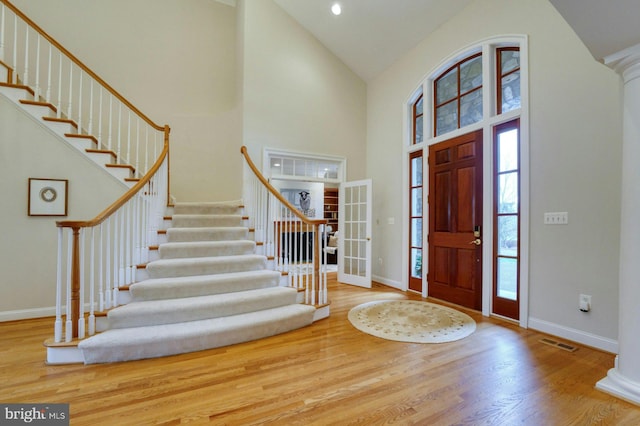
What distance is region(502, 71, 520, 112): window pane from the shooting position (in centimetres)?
321

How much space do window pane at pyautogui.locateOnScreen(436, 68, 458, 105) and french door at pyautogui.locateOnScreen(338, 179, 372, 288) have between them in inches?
65.7

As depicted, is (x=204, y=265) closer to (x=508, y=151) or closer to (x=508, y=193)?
(x=508, y=193)

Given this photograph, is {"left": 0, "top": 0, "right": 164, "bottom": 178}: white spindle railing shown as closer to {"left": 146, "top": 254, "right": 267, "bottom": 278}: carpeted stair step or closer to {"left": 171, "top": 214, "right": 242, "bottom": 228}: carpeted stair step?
{"left": 171, "top": 214, "right": 242, "bottom": 228}: carpeted stair step

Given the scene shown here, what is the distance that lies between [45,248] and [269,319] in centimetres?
281

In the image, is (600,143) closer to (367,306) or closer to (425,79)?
(425,79)

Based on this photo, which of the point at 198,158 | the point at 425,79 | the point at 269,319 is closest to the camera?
the point at 269,319

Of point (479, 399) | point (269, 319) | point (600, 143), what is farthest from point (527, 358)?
point (269, 319)

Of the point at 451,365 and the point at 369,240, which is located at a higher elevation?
the point at 369,240

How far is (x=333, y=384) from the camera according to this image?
6.39ft

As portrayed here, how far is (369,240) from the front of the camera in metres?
4.80

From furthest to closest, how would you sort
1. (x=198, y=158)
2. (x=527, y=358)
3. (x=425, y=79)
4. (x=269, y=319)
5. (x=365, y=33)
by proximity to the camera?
(x=198, y=158) → (x=365, y=33) → (x=425, y=79) → (x=269, y=319) → (x=527, y=358)

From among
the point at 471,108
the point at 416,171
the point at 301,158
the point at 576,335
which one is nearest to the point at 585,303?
the point at 576,335

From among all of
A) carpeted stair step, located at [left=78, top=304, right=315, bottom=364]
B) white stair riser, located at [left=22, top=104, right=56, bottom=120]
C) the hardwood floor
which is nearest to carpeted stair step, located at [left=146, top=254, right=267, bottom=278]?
carpeted stair step, located at [left=78, top=304, right=315, bottom=364]

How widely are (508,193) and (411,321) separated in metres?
1.85
